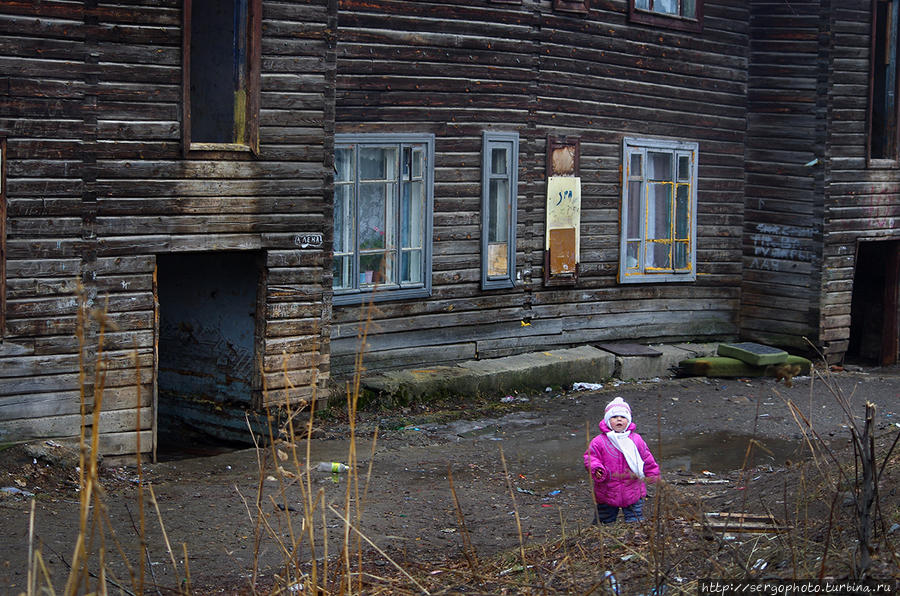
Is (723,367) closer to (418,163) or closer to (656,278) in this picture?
(656,278)

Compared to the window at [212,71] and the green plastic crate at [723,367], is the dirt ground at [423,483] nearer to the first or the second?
the green plastic crate at [723,367]

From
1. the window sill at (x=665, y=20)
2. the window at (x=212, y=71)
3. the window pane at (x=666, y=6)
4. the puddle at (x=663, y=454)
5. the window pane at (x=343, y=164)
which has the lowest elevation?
the puddle at (x=663, y=454)

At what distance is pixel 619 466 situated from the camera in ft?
22.4

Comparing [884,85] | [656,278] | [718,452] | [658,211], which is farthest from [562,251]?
[884,85]

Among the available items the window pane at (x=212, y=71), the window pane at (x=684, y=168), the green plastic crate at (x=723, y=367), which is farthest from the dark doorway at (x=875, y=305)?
the window pane at (x=212, y=71)

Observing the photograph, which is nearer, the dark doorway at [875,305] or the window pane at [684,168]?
the window pane at [684,168]

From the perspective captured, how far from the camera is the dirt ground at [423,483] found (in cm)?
710

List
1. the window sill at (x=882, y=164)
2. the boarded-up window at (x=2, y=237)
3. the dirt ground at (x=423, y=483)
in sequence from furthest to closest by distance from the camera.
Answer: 1. the window sill at (x=882, y=164)
2. the boarded-up window at (x=2, y=237)
3. the dirt ground at (x=423, y=483)

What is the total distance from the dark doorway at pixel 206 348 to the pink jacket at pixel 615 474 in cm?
455

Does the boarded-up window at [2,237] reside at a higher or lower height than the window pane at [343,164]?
lower

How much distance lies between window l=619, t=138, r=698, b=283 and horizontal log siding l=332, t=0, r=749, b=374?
17cm

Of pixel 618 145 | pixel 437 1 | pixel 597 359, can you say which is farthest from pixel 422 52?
pixel 597 359

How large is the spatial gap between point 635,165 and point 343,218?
4.94 m

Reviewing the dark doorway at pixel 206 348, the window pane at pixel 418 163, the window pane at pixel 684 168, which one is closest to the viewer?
the dark doorway at pixel 206 348
